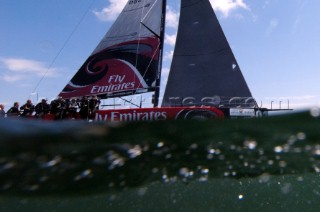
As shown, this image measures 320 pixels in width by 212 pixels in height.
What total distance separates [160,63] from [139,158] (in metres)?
10.4

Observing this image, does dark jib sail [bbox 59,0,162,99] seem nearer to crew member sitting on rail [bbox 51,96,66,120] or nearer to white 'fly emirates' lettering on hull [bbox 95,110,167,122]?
crew member sitting on rail [bbox 51,96,66,120]

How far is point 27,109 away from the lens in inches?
378

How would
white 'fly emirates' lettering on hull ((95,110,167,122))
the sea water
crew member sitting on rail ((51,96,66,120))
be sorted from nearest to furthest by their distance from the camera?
the sea water < white 'fly emirates' lettering on hull ((95,110,167,122)) < crew member sitting on rail ((51,96,66,120))

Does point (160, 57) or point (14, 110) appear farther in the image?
point (160, 57)

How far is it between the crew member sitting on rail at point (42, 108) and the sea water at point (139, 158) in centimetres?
578

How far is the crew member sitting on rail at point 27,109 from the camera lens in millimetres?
9523

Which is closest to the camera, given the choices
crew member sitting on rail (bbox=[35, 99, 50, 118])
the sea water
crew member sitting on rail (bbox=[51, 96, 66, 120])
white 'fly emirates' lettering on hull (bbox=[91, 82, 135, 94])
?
the sea water

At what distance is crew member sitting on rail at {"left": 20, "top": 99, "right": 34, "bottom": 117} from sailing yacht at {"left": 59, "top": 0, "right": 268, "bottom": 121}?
3280 mm

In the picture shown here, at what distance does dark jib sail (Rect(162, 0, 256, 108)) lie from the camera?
12.9 meters

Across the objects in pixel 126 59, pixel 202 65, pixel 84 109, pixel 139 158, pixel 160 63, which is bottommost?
pixel 139 158

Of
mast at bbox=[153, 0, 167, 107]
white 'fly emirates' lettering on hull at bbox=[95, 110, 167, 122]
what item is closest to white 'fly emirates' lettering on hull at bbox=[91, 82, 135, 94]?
mast at bbox=[153, 0, 167, 107]

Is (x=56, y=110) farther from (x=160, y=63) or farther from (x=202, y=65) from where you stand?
(x=202, y=65)

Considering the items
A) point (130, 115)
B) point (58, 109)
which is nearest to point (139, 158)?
point (130, 115)

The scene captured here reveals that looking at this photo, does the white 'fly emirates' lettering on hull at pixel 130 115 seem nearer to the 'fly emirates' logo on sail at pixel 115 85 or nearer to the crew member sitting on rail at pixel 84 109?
the crew member sitting on rail at pixel 84 109
